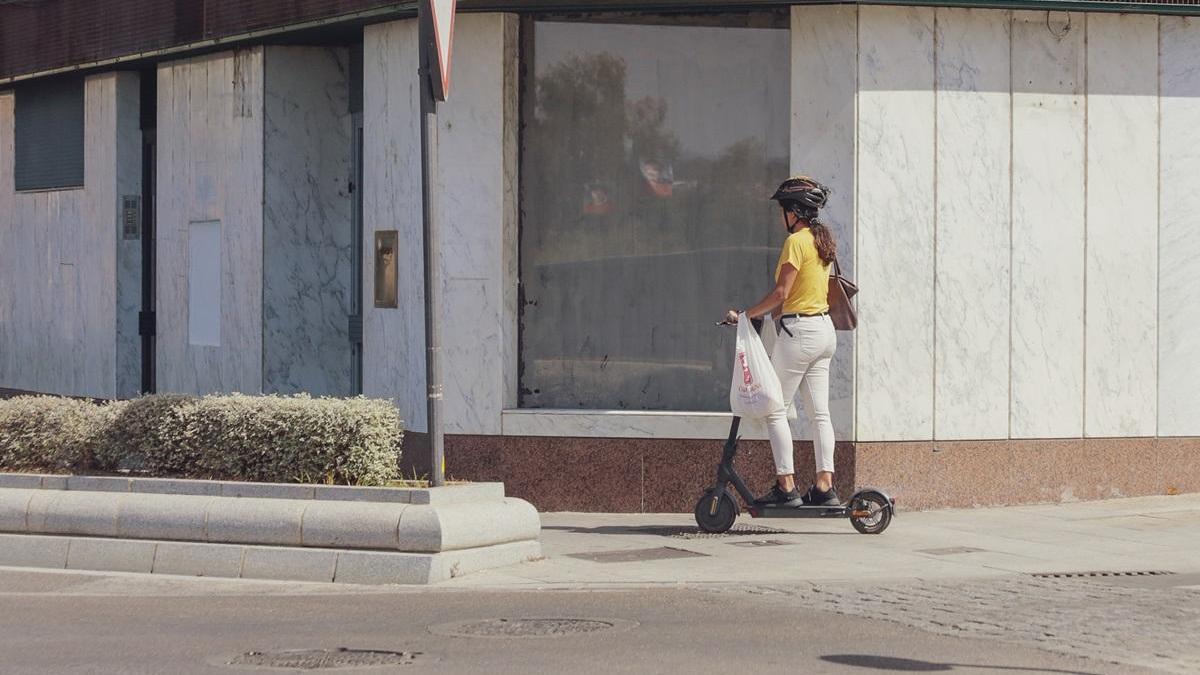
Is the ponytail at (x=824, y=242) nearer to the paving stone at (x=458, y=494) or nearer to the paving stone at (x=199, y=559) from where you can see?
the paving stone at (x=458, y=494)

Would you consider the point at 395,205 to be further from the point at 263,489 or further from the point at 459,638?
the point at 459,638

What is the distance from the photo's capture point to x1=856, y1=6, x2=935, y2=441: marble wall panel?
1422cm

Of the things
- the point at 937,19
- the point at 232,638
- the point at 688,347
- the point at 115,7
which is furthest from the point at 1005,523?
the point at 115,7

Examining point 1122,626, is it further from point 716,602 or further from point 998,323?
point 998,323

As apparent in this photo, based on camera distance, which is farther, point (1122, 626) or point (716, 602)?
point (716, 602)

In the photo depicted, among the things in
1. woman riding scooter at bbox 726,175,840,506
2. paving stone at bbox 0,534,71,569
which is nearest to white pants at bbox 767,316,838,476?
woman riding scooter at bbox 726,175,840,506

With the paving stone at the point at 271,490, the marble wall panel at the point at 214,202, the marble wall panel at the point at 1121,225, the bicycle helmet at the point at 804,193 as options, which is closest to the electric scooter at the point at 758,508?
the bicycle helmet at the point at 804,193

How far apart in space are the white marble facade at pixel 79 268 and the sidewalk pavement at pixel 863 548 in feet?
26.2

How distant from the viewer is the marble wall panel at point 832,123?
1418 centimetres

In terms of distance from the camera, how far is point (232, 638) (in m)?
9.09

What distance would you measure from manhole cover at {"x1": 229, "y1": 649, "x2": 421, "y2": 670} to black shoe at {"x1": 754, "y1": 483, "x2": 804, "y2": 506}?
4596 millimetres

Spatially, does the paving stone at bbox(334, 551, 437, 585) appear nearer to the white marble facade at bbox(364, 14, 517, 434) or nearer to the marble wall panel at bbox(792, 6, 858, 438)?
the white marble facade at bbox(364, 14, 517, 434)

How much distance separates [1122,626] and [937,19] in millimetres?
6458

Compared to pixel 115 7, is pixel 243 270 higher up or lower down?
lower down
